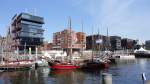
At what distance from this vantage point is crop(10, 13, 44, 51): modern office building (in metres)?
175

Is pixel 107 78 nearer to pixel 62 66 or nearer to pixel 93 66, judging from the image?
pixel 62 66

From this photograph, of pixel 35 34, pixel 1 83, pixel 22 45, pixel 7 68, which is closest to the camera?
pixel 1 83

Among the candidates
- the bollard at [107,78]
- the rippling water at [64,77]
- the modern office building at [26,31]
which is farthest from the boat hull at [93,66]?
the modern office building at [26,31]

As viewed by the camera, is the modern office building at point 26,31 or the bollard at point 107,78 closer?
the bollard at point 107,78

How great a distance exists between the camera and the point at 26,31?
587 ft

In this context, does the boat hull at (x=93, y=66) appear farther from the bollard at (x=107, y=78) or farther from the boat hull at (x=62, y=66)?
the bollard at (x=107, y=78)

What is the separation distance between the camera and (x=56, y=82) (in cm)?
5006

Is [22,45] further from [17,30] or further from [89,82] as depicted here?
[89,82]

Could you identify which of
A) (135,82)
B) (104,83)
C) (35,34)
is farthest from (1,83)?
(35,34)

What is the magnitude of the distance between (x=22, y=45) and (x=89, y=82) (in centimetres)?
12850

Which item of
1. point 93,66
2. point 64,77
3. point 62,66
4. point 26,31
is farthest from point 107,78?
point 26,31

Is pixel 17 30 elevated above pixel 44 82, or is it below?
above

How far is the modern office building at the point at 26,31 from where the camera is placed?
174875mm

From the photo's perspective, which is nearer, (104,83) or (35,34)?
(104,83)
